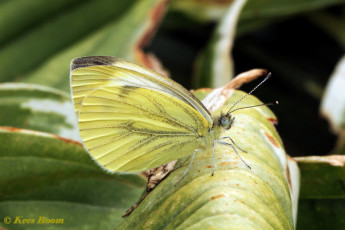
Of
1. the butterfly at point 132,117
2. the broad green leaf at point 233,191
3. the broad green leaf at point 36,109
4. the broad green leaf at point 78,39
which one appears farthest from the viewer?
the broad green leaf at point 78,39

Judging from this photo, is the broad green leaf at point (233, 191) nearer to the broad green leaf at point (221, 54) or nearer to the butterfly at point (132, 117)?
the butterfly at point (132, 117)

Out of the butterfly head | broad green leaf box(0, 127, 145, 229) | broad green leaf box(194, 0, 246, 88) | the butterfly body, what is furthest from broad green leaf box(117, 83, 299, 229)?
broad green leaf box(194, 0, 246, 88)

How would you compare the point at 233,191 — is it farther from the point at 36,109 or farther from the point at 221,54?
the point at 221,54

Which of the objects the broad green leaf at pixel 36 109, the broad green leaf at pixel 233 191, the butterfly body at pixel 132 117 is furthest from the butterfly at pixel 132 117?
the broad green leaf at pixel 36 109

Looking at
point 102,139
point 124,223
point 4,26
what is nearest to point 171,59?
point 4,26

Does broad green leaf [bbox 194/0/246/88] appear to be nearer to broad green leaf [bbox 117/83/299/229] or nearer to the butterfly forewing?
the butterfly forewing

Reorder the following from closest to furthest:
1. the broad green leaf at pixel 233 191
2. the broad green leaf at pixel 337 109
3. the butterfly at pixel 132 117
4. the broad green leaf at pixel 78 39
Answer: the broad green leaf at pixel 233 191, the butterfly at pixel 132 117, the broad green leaf at pixel 337 109, the broad green leaf at pixel 78 39
